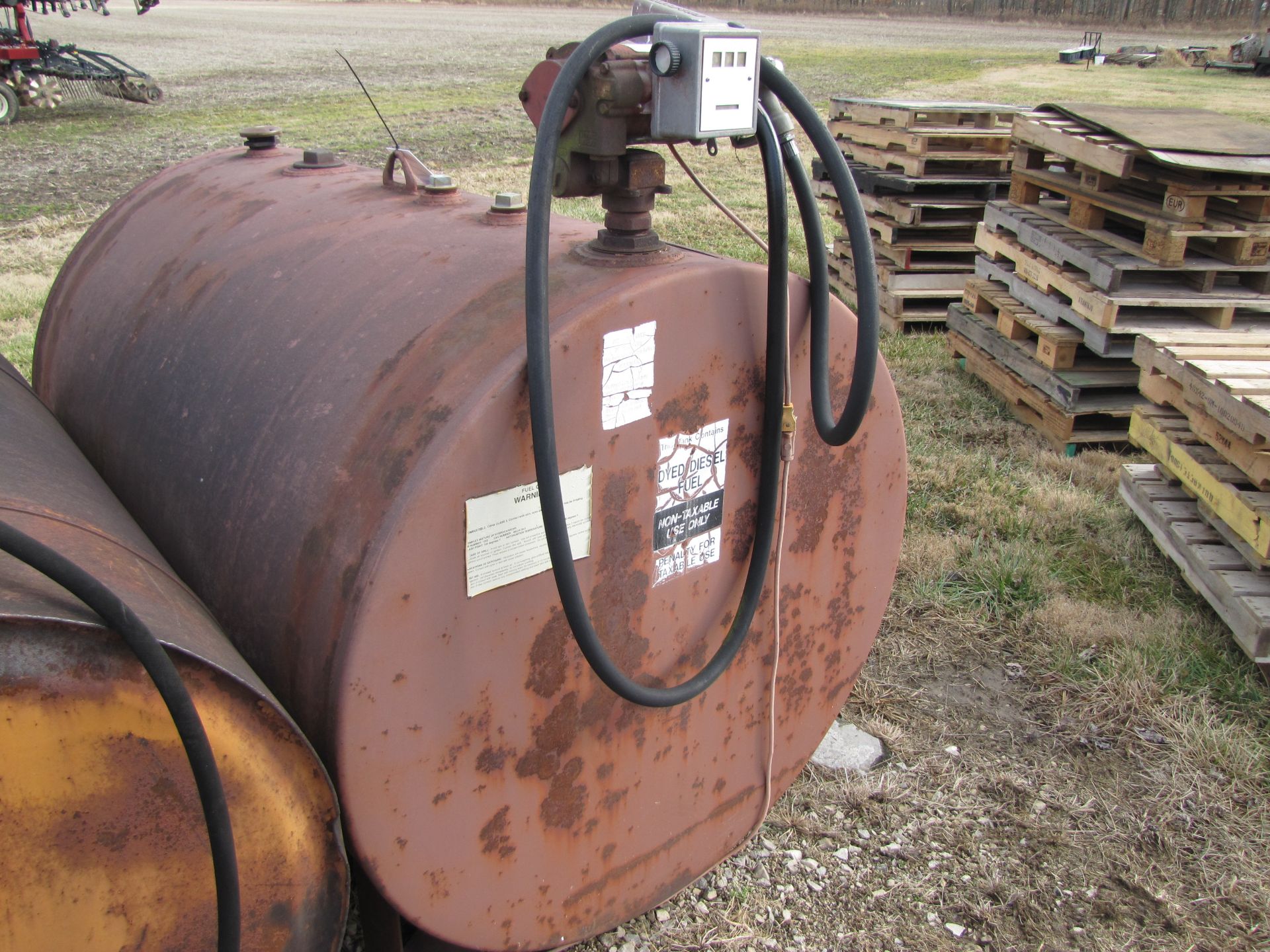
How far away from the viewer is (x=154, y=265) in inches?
94.3

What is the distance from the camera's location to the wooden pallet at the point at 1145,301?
4.44m

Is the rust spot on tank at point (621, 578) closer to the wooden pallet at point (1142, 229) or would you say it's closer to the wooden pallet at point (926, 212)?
the wooden pallet at point (1142, 229)

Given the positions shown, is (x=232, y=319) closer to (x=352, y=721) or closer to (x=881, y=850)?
(x=352, y=721)

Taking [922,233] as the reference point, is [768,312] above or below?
above

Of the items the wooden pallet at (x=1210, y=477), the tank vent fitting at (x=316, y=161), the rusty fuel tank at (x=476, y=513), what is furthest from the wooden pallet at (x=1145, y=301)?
the tank vent fitting at (x=316, y=161)

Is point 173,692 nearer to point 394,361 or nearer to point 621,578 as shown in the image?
point 394,361

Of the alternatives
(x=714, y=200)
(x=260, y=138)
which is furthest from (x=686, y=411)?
(x=260, y=138)

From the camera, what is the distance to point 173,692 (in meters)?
1.21

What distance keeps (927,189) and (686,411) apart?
503 cm

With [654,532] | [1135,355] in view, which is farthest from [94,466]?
[1135,355]

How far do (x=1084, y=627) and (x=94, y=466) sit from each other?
306 cm

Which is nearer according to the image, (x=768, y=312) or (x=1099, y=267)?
(x=768, y=312)

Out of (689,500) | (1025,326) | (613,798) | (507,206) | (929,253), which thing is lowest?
(613,798)

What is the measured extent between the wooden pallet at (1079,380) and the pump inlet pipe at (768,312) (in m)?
3.24
